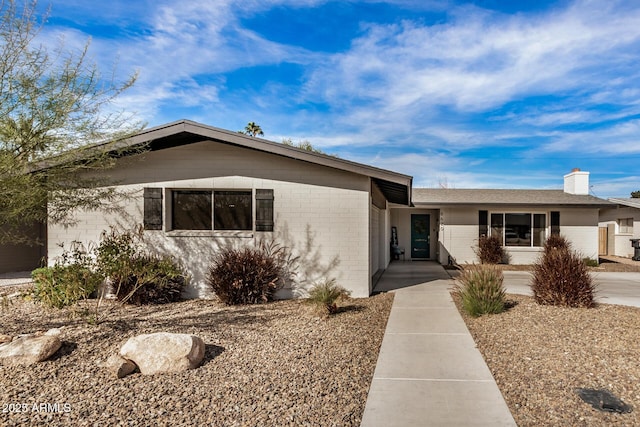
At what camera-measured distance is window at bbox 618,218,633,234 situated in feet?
69.9

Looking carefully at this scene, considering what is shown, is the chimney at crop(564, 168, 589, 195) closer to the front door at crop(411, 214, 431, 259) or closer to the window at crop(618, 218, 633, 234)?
the window at crop(618, 218, 633, 234)

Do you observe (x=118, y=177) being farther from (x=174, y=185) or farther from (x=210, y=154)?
(x=210, y=154)

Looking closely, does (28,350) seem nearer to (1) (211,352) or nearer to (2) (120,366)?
(2) (120,366)

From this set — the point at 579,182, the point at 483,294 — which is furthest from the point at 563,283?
the point at 579,182

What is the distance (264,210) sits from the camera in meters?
9.43

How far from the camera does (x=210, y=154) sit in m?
9.52

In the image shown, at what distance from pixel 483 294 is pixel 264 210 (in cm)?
494

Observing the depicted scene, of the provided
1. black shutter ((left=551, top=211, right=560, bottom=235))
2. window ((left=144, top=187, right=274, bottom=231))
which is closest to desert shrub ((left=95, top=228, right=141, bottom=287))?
window ((left=144, top=187, right=274, bottom=231))

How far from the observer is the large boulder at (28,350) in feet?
15.8

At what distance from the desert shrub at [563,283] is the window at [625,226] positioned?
1719 centimetres

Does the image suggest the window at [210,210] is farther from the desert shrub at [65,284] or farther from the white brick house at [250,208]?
the desert shrub at [65,284]

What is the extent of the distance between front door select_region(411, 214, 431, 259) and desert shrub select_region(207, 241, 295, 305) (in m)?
11.4

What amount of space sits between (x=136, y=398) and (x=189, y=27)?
8174 millimetres

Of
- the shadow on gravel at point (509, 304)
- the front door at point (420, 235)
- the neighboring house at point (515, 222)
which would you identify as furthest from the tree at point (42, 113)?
the front door at point (420, 235)
